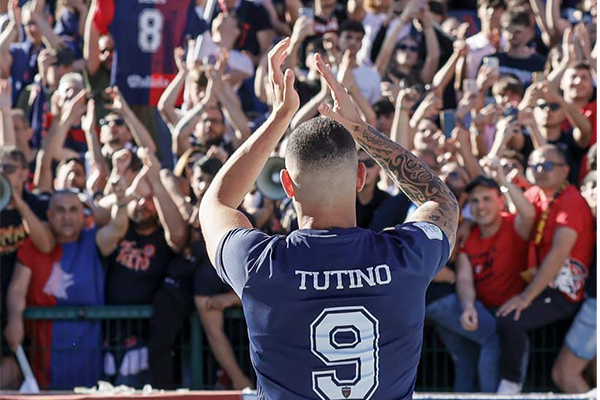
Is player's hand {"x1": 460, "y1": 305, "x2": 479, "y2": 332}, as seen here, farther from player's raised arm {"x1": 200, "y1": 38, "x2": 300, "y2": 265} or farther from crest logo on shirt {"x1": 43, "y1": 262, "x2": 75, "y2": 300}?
player's raised arm {"x1": 200, "y1": 38, "x2": 300, "y2": 265}

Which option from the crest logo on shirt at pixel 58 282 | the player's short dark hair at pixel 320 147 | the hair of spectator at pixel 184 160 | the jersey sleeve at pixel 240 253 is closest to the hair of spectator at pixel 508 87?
the hair of spectator at pixel 184 160

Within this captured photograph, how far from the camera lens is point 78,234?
24.6ft

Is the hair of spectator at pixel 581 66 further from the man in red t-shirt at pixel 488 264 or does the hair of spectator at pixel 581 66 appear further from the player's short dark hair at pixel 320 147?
the player's short dark hair at pixel 320 147

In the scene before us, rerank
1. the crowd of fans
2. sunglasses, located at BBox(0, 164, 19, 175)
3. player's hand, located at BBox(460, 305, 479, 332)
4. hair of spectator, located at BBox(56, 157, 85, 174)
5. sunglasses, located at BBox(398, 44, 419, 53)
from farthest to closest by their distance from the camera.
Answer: sunglasses, located at BBox(398, 44, 419, 53) < hair of spectator, located at BBox(56, 157, 85, 174) < sunglasses, located at BBox(0, 164, 19, 175) < the crowd of fans < player's hand, located at BBox(460, 305, 479, 332)

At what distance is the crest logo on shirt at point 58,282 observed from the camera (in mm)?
7420

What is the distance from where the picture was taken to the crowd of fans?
7270mm

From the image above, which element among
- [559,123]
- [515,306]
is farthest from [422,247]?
[559,123]

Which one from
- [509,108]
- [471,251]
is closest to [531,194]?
[471,251]

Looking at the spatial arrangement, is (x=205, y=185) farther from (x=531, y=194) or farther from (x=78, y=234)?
(x=531, y=194)

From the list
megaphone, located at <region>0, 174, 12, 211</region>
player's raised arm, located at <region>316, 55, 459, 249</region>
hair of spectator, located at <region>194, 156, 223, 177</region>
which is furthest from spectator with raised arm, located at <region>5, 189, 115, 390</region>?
player's raised arm, located at <region>316, 55, 459, 249</region>

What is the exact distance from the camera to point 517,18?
9.37 m

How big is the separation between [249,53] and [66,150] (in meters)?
1.89

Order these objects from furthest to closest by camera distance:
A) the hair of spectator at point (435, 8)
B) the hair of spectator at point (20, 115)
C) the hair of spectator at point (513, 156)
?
the hair of spectator at point (435, 8) → the hair of spectator at point (20, 115) → the hair of spectator at point (513, 156)

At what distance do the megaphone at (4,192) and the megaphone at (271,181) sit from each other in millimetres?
1648
